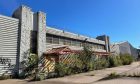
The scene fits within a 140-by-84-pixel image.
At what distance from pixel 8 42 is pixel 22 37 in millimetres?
1637

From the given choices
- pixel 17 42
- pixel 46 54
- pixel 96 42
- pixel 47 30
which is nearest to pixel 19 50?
pixel 17 42

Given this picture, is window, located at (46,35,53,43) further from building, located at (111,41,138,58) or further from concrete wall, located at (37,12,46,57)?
building, located at (111,41,138,58)

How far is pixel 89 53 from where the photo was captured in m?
24.0

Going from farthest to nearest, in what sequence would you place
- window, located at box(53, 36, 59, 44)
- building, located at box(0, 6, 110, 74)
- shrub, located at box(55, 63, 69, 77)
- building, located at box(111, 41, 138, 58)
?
building, located at box(111, 41, 138, 58) < window, located at box(53, 36, 59, 44) < shrub, located at box(55, 63, 69, 77) < building, located at box(0, 6, 110, 74)

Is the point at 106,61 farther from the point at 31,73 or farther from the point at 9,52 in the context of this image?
the point at 9,52

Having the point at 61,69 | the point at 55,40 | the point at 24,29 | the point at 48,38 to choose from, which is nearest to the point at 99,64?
the point at 55,40

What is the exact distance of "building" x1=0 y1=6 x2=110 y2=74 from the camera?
17516mm

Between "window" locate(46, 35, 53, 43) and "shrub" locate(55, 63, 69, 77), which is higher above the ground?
"window" locate(46, 35, 53, 43)

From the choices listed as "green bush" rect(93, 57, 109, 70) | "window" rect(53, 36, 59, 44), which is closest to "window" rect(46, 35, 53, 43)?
"window" rect(53, 36, 59, 44)

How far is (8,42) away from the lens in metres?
17.7

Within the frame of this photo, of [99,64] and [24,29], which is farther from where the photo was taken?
[99,64]

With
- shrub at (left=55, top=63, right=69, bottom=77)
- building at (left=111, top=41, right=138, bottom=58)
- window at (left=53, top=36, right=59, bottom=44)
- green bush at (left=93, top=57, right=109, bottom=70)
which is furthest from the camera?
building at (left=111, top=41, right=138, bottom=58)

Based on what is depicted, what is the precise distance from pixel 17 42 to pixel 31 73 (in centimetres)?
345

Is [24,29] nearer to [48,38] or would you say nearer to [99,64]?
[48,38]
